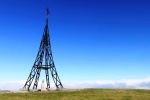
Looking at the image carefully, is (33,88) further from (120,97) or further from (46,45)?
(120,97)

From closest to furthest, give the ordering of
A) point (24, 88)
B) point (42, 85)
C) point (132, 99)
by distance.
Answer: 1. point (132, 99)
2. point (42, 85)
3. point (24, 88)

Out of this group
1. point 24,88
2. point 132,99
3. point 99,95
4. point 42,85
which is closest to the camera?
point 132,99

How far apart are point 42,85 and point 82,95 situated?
11.7 m

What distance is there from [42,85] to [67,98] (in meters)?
12.1

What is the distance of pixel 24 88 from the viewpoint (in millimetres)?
50000

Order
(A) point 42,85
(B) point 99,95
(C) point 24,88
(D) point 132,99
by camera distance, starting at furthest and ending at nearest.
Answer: (C) point 24,88 → (A) point 42,85 → (B) point 99,95 → (D) point 132,99

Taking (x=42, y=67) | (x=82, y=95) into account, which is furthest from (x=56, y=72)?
(x=82, y=95)

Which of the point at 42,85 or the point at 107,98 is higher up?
the point at 42,85

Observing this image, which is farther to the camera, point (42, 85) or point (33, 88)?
point (33, 88)

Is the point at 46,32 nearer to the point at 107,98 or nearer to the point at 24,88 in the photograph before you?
the point at 24,88

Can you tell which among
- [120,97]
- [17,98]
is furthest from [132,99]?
[17,98]

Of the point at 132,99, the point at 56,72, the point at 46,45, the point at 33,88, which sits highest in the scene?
the point at 46,45

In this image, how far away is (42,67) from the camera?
165 ft

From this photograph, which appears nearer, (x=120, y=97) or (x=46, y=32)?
(x=120, y=97)
